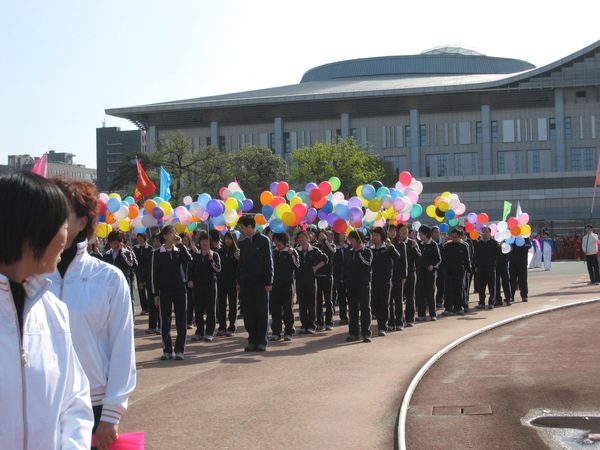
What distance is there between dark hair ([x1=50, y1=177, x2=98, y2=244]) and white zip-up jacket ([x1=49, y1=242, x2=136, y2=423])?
14 cm

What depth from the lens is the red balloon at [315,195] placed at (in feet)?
53.0

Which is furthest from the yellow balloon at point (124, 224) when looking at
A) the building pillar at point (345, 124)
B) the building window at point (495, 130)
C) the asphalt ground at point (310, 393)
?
the building window at point (495, 130)

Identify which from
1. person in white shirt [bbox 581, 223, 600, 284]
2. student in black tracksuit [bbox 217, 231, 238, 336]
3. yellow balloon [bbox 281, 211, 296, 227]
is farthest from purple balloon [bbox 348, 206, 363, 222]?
person in white shirt [bbox 581, 223, 600, 284]

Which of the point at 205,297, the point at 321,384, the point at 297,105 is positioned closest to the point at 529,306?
the point at 205,297

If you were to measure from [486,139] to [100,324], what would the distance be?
76.7 metres

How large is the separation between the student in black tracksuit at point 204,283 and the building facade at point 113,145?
5356 inches

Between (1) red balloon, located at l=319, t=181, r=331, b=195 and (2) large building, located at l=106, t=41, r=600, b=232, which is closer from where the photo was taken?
(1) red balloon, located at l=319, t=181, r=331, b=195

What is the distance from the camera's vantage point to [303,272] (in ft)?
47.8

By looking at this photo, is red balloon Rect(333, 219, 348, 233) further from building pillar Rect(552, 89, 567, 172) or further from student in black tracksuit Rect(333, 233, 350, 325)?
building pillar Rect(552, 89, 567, 172)

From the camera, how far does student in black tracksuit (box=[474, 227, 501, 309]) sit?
1884 centimetres

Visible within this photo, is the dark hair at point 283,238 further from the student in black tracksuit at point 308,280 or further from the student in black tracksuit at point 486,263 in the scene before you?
the student in black tracksuit at point 486,263

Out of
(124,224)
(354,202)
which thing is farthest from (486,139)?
(124,224)

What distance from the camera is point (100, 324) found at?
382cm

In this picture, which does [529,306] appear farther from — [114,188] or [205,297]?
[114,188]
